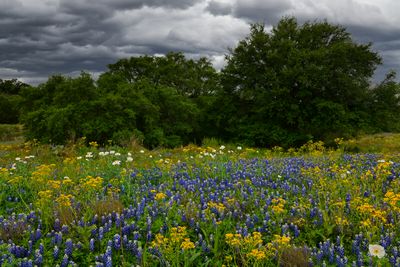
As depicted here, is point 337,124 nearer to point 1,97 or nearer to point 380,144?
point 380,144

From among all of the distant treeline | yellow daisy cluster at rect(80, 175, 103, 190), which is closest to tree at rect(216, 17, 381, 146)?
the distant treeline

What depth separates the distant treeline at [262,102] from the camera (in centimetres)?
3303

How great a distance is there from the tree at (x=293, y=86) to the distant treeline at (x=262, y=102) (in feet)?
0.27

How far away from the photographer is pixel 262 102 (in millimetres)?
35031

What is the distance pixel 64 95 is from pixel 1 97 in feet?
133

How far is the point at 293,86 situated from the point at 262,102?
3160mm

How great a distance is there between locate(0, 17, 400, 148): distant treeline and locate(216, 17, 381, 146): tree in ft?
0.27

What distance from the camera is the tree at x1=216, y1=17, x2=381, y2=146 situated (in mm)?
34312

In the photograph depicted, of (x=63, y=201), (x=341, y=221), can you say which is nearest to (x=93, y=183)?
(x=63, y=201)

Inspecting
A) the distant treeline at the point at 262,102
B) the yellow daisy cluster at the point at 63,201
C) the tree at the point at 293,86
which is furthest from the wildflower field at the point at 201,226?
the tree at the point at 293,86

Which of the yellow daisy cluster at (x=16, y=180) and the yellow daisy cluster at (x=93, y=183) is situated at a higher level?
the yellow daisy cluster at (x=93, y=183)

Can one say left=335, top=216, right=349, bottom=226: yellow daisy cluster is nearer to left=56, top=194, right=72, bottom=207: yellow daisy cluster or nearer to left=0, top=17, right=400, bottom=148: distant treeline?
left=56, top=194, right=72, bottom=207: yellow daisy cluster

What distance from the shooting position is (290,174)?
8.70 metres

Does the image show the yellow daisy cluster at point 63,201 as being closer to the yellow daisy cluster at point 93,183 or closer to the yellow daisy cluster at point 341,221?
the yellow daisy cluster at point 93,183
